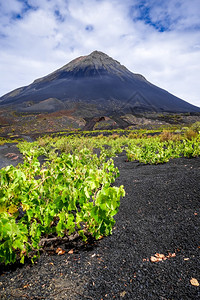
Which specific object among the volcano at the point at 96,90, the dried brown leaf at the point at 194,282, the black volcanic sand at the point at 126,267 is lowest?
the black volcanic sand at the point at 126,267

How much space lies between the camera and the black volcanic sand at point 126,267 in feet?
4.55

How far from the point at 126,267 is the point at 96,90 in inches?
5269

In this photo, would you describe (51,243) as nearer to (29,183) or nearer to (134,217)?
(29,183)

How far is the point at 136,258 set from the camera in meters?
1.73

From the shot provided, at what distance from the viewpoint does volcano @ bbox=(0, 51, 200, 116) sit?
10188 cm

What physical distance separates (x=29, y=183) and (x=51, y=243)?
79 centimetres

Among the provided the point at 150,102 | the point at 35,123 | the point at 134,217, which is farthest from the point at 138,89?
the point at 134,217

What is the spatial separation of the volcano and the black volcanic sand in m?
80.9

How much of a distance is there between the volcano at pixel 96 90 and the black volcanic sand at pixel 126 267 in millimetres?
80871

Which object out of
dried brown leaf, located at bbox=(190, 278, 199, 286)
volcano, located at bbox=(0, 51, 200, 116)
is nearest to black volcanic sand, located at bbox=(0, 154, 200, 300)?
dried brown leaf, located at bbox=(190, 278, 199, 286)

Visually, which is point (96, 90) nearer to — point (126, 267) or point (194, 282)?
point (126, 267)

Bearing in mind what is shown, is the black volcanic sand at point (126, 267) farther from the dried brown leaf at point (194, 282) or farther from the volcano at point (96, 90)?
the volcano at point (96, 90)

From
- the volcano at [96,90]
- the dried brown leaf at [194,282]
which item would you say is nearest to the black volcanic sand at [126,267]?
the dried brown leaf at [194,282]

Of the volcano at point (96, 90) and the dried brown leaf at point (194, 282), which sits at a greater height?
the volcano at point (96, 90)
